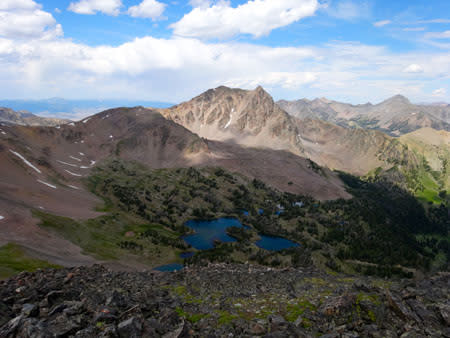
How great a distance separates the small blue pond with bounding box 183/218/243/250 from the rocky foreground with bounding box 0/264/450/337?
104686 millimetres

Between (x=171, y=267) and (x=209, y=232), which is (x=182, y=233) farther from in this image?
(x=171, y=267)

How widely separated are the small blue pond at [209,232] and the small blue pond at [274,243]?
16.4 meters

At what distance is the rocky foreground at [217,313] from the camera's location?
68.7ft

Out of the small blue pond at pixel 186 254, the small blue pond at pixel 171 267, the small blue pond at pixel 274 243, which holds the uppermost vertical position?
the small blue pond at pixel 171 267

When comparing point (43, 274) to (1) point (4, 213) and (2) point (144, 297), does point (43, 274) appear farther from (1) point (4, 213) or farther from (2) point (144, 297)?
(1) point (4, 213)

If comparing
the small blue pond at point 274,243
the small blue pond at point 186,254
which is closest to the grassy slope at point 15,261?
the small blue pond at point 186,254

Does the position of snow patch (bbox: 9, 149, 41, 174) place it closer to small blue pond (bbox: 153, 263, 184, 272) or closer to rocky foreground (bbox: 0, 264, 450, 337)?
small blue pond (bbox: 153, 263, 184, 272)

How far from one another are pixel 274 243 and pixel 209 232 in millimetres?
38559

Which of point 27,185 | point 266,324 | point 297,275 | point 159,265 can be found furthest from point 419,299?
point 27,185

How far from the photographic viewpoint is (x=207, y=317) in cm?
2747

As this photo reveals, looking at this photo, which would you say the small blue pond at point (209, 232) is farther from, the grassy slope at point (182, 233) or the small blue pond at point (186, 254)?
the small blue pond at point (186, 254)

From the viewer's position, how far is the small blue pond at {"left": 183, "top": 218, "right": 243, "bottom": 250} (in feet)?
466

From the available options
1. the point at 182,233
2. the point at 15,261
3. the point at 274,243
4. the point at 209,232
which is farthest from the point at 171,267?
the point at 274,243

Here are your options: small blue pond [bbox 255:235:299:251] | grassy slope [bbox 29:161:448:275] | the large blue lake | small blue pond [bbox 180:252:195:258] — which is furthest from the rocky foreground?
small blue pond [bbox 255:235:299:251]
